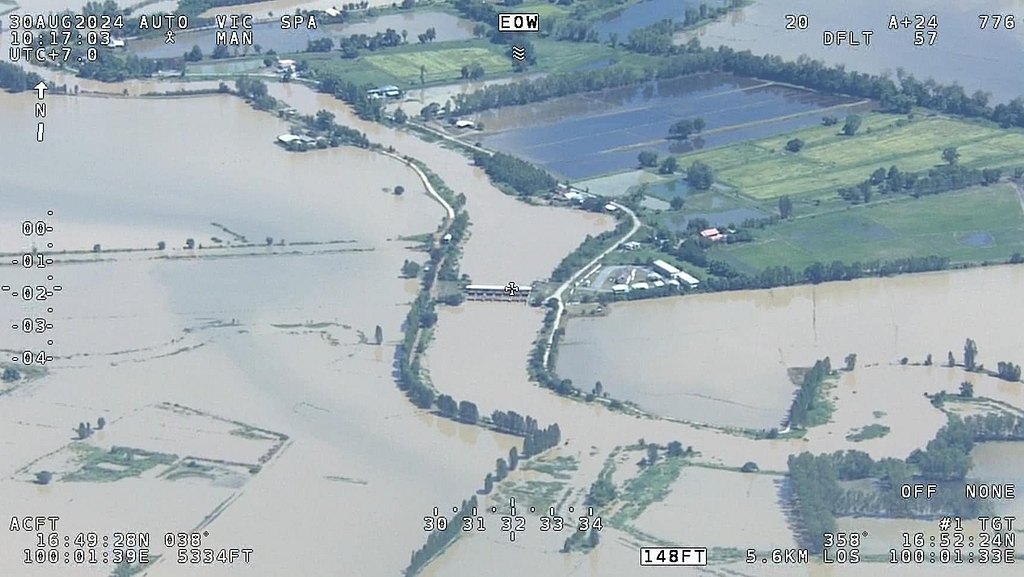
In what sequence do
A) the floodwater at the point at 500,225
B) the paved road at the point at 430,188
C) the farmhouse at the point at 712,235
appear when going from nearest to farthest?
the floodwater at the point at 500,225
the farmhouse at the point at 712,235
the paved road at the point at 430,188

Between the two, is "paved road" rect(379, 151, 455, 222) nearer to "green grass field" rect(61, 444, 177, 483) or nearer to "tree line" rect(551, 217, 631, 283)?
"tree line" rect(551, 217, 631, 283)

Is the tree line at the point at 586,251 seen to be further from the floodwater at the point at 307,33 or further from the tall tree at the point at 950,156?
the floodwater at the point at 307,33

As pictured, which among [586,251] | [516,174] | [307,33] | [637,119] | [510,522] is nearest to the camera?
[510,522]

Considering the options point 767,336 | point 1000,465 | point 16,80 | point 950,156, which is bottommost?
point 1000,465

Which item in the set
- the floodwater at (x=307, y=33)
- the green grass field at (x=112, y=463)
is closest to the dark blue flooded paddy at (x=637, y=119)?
the floodwater at (x=307, y=33)

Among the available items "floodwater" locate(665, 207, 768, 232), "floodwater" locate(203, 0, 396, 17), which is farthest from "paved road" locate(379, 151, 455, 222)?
"floodwater" locate(203, 0, 396, 17)

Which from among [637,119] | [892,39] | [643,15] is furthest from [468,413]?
[643,15]

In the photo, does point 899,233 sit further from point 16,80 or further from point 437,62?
Answer: point 16,80
